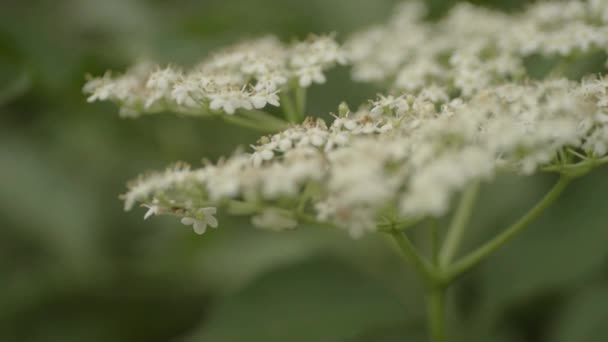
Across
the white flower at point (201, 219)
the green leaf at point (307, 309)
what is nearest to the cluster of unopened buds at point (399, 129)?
the white flower at point (201, 219)

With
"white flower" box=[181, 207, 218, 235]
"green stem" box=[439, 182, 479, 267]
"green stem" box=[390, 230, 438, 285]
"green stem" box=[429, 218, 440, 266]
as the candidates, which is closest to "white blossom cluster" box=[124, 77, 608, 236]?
"white flower" box=[181, 207, 218, 235]

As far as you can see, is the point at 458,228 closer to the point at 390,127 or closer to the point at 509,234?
the point at 509,234

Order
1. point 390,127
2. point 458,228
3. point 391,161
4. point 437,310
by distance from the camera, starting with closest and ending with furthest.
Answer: point 391,161, point 390,127, point 437,310, point 458,228

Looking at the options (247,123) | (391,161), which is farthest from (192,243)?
(391,161)

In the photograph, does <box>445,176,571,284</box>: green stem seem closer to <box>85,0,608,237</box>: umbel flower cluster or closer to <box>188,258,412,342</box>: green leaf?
<box>85,0,608,237</box>: umbel flower cluster

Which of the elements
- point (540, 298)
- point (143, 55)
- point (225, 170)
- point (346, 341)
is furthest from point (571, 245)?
point (143, 55)
